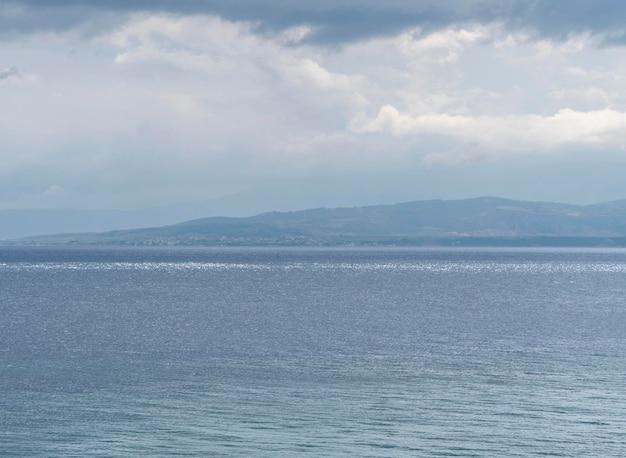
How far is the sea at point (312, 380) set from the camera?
125ft

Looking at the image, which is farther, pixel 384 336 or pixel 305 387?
pixel 384 336

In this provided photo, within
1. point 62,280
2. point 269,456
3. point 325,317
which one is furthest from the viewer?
point 62,280

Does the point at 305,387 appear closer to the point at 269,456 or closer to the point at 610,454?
the point at 269,456

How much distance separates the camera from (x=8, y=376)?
173ft

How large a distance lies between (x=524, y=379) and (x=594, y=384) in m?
3.88

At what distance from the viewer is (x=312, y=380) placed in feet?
167

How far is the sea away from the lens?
38062 millimetres

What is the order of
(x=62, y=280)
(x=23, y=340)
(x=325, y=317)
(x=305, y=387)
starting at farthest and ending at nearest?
(x=62, y=280) < (x=325, y=317) < (x=23, y=340) < (x=305, y=387)

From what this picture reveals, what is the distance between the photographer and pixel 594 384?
49375 mm

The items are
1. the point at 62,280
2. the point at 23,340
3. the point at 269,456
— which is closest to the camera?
the point at 269,456

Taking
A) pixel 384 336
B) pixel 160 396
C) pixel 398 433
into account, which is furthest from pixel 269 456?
pixel 384 336

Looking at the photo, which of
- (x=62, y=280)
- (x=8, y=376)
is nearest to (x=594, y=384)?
(x=8, y=376)

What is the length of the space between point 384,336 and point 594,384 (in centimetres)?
2618

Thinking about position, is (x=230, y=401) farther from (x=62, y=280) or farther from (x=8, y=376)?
(x=62, y=280)
